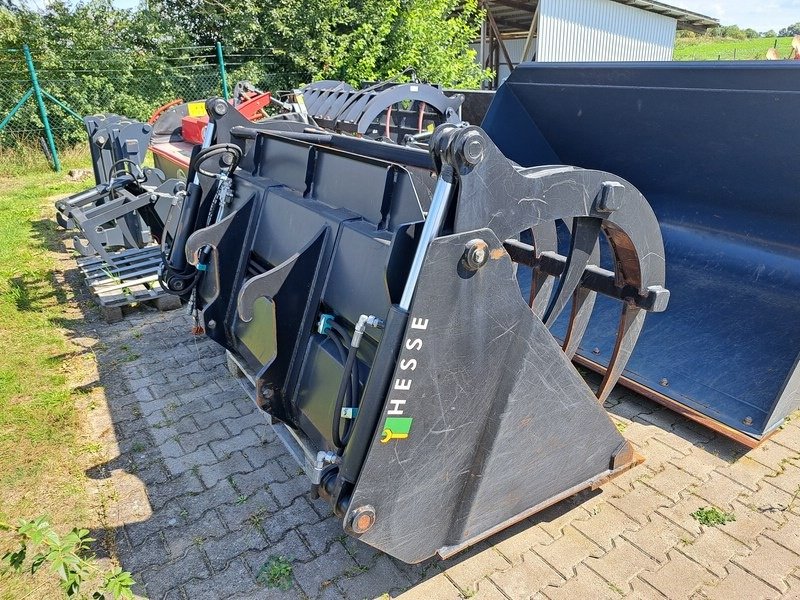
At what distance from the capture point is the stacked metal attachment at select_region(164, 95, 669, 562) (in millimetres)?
1688

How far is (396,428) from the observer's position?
1735 mm

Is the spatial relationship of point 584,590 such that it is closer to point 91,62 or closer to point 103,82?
point 103,82

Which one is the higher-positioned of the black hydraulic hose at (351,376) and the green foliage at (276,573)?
the black hydraulic hose at (351,376)

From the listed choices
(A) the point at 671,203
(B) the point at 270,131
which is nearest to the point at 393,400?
(B) the point at 270,131

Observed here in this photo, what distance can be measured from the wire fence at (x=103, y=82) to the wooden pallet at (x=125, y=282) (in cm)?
806

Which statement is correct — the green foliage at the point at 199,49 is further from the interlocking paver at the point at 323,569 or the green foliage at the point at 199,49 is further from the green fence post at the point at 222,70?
the interlocking paver at the point at 323,569

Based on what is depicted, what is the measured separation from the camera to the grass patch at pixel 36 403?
268cm

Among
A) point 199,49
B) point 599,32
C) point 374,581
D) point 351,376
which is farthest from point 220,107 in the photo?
point 599,32

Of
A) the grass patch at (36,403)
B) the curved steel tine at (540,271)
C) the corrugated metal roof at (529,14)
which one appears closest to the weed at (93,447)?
the grass patch at (36,403)

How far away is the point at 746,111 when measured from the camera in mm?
2992

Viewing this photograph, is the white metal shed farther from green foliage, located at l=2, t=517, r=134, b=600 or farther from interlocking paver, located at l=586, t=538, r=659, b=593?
green foliage, located at l=2, t=517, r=134, b=600

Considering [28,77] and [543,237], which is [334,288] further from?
[28,77]

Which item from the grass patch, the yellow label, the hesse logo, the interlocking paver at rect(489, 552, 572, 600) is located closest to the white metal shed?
the yellow label

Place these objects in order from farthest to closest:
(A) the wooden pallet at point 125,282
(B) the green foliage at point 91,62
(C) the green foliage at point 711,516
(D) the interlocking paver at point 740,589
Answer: (B) the green foliage at point 91,62
(A) the wooden pallet at point 125,282
(C) the green foliage at point 711,516
(D) the interlocking paver at point 740,589
